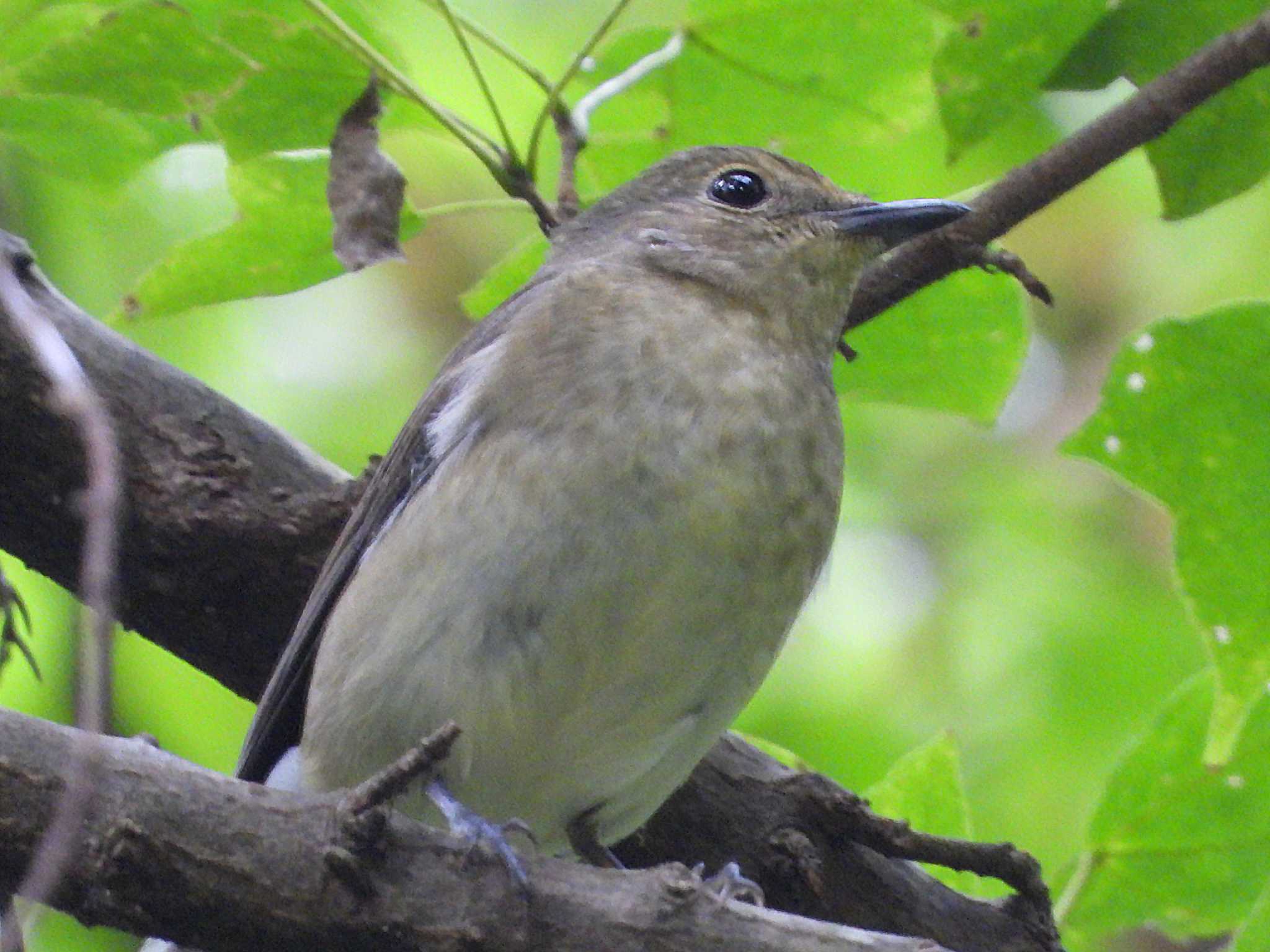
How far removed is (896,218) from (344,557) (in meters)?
1.37

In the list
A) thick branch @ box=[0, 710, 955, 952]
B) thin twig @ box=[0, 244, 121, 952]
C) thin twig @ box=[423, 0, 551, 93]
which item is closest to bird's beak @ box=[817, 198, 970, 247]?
thin twig @ box=[423, 0, 551, 93]

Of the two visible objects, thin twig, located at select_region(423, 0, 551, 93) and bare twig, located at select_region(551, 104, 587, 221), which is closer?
thin twig, located at select_region(423, 0, 551, 93)

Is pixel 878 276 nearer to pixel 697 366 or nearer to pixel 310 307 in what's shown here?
pixel 697 366

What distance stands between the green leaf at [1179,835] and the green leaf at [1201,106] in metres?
0.99

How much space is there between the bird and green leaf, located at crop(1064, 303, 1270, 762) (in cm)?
63

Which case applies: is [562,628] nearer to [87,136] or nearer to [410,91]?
[410,91]

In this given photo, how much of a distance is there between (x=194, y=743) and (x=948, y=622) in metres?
2.73

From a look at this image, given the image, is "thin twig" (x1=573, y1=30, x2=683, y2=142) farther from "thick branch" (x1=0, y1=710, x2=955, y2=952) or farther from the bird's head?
"thick branch" (x1=0, y1=710, x2=955, y2=952)

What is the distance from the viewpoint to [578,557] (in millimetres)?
3277

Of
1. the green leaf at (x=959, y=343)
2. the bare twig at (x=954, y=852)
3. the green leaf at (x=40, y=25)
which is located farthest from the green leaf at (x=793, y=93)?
the bare twig at (x=954, y=852)

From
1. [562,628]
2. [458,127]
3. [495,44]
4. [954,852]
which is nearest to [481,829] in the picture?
[562,628]

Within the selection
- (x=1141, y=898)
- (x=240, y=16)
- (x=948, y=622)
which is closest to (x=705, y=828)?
(x=1141, y=898)

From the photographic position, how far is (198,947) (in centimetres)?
261

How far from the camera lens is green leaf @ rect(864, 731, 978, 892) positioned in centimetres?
358
